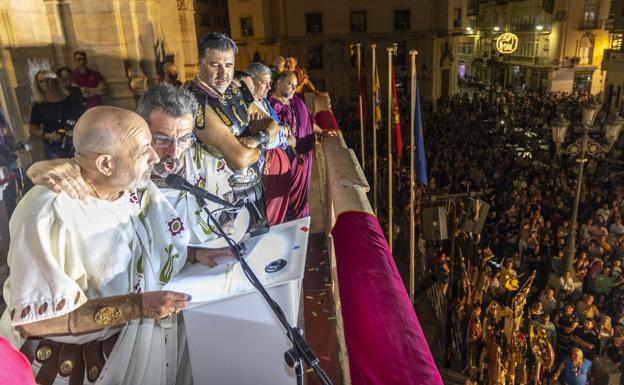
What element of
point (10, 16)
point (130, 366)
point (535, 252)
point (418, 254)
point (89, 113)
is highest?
point (10, 16)

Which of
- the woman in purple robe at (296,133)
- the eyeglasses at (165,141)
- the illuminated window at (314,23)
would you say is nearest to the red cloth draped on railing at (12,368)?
the eyeglasses at (165,141)

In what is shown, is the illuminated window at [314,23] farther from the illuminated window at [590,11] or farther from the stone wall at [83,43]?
the stone wall at [83,43]

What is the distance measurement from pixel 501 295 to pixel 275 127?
225 inches

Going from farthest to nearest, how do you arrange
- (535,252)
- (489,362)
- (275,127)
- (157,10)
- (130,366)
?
(535,252), (157,10), (489,362), (275,127), (130,366)

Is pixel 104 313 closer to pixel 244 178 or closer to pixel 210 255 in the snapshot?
pixel 210 255

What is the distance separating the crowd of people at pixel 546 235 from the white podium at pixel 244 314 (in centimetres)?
558

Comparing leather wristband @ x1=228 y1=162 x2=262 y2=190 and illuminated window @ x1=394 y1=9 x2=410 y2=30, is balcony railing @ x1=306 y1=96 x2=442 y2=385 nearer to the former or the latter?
leather wristband @ x1=228 y1=162 x2=262 y2=190

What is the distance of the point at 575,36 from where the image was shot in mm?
35438

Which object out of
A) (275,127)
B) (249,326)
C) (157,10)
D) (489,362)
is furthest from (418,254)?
(249,326)

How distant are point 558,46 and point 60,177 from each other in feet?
134

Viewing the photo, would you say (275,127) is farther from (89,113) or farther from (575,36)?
(575,36)

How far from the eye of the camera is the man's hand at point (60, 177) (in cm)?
158

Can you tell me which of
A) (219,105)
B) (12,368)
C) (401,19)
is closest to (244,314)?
(12,368)

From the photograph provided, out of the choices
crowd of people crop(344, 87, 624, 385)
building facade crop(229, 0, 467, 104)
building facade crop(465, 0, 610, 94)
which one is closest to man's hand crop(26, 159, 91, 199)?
crowd of people crop(344, 87, 624, 385)
